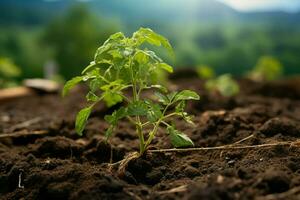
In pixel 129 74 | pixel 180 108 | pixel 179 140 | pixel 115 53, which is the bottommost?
pixel 179 140

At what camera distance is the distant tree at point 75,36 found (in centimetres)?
2214

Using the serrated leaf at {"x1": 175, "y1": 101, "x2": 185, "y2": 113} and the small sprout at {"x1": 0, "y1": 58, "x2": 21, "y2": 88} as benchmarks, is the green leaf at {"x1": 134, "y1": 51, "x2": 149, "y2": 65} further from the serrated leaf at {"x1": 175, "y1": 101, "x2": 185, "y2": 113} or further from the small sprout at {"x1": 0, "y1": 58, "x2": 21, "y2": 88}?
the small sprout at {"x1": 0, "y1": 58, "x2": 21, "y2": 88}

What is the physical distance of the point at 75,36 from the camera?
2294 cm

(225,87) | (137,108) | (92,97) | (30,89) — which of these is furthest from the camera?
(30,89)

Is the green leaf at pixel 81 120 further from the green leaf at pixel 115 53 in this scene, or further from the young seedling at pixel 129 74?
the green leaf at pixel 115 53

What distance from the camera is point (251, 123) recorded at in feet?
9.96

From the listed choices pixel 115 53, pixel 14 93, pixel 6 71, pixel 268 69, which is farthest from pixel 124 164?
pixel 268 69

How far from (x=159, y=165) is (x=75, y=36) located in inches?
842

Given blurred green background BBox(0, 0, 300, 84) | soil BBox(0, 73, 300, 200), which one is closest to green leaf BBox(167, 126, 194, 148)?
soil BBox(0, 73, 300, 200)

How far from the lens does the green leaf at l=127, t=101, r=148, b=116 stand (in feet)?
6.82

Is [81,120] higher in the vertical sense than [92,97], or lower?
lower

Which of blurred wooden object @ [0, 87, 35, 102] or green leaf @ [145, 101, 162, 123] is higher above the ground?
green leaf @ [145, 101, 162, 123]

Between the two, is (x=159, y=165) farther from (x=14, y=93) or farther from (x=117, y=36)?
(x=14, y=93)

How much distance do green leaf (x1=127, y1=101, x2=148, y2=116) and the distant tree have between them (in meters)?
19.9
